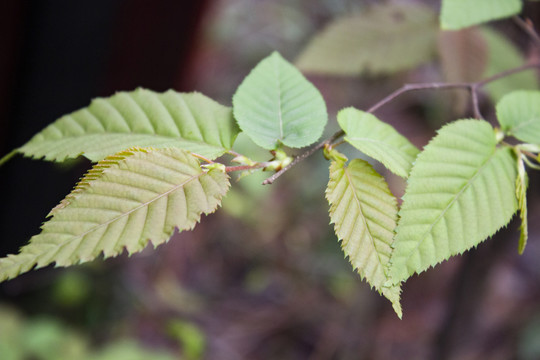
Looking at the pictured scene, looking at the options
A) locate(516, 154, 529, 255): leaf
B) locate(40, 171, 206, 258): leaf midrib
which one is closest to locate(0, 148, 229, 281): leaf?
locate(40, 171, 206, 258): leaf midrib

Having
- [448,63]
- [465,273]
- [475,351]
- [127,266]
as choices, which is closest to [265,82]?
[448,63]

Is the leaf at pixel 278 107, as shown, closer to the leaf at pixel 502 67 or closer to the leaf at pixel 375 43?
the leaf at pixel 375 43

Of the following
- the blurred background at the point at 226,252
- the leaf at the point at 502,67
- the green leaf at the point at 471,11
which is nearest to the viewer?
the green leaf at the point at 471,11

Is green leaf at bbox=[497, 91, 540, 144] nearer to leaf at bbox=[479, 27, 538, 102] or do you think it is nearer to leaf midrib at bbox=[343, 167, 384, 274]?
leaf midrib at bbox=[343, 167, 384, 274]

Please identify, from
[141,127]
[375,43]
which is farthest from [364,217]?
[375,43]

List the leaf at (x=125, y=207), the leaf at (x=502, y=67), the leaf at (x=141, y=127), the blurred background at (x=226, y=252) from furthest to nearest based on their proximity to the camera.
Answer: the blurred background at (x=226, y=252) < the leaf at (x=502, y=67) < the leaf at (x=141, y=127) < the leaf at (x=125, y=207)

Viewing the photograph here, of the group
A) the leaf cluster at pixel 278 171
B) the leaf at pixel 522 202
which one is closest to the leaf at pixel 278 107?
the leaf cluster at pixel 278 171
